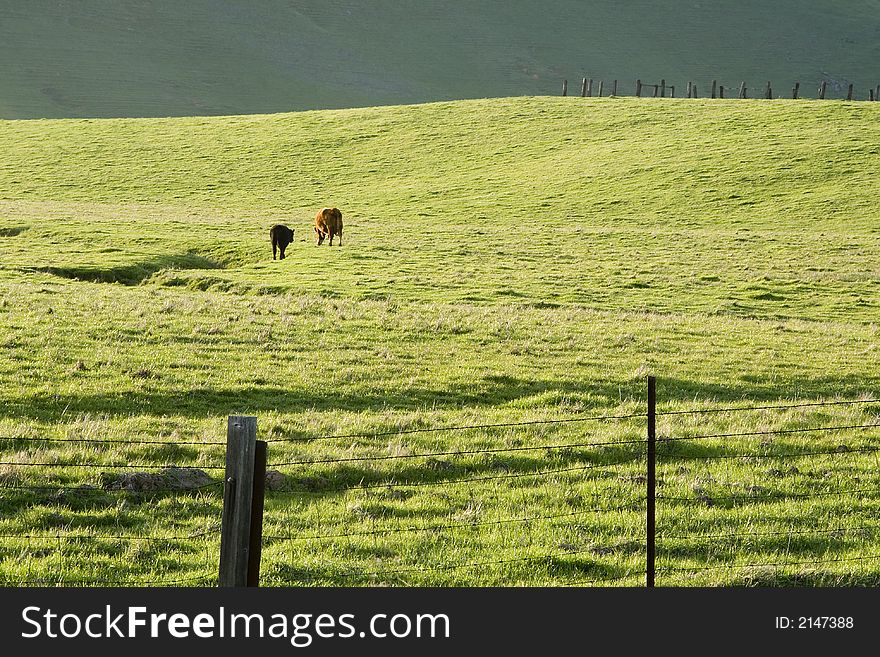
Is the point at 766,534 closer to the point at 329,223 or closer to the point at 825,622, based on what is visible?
the point at 825,622

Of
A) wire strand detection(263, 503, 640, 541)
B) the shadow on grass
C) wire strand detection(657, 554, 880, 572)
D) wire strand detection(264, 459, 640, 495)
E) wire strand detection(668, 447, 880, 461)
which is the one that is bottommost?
wire strand detection(657, 554, 880, 572)

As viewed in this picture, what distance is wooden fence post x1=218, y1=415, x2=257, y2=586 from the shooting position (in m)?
5.82

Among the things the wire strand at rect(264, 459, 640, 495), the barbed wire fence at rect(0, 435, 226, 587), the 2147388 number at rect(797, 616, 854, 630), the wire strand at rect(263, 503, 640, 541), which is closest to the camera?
the 2147388 number at rect(797, 616, 854, 630)

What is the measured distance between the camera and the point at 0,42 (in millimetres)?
198500

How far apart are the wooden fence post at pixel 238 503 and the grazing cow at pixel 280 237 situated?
3211 centimetres

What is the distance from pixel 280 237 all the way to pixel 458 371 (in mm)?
20966

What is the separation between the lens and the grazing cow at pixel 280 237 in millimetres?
37469

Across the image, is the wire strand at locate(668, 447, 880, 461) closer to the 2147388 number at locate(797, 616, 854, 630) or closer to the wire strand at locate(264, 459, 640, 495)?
the wire strand at locate(264, 459, 640, 495)

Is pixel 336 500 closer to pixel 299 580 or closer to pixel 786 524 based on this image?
pixel 299 580

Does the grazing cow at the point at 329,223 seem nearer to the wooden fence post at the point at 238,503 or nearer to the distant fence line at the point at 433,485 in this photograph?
the distant fence line at the point at 433,485

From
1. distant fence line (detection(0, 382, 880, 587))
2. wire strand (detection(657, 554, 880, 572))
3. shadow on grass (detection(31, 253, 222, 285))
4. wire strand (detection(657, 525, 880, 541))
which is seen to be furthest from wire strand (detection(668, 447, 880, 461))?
shadow on grass (detection(31, 253, 222, 285))

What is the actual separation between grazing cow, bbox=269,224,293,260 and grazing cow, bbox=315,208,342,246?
291 centimetres

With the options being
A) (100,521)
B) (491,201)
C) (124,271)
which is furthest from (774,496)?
(491,201)

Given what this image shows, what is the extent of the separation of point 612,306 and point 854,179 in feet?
106
